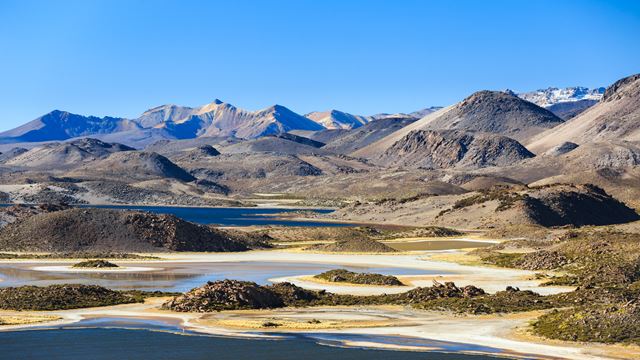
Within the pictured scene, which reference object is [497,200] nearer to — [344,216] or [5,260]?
[344,216]

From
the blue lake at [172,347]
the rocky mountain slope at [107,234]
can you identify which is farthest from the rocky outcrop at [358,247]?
the blue lake at [172,347]

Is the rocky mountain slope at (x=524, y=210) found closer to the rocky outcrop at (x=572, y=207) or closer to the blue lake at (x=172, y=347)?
the rocky outcrop at (x=572, y=207)

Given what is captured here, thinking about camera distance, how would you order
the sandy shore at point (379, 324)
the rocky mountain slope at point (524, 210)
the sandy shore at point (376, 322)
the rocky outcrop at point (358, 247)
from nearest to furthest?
the sandy shore at point (379, 324) → the sandy shore at point (376, 322) → the rocky outcrop at point (358, 247) → the rocky mountain slope at point (524, 210)

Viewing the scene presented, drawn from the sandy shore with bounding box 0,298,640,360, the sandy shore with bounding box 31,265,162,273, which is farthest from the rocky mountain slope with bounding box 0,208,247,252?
the sandy shore with bounding box 0,298,640,360

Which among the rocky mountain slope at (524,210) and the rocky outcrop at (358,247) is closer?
the rocky outcrop at (358,247)

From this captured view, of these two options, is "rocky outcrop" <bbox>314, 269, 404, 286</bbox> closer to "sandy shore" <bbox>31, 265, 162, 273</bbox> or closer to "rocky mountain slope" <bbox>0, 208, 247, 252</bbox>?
"sandy shore" <bbox>31, 265, 162, 273</bbox>

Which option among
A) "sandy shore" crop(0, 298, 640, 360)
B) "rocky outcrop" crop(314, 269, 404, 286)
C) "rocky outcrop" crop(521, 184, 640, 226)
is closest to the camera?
"sandy shore" crop(0, 298, 640, 360)

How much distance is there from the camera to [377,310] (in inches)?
2114

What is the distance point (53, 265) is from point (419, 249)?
43.1m

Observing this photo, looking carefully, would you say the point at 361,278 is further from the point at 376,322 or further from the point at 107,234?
the point at 107,234

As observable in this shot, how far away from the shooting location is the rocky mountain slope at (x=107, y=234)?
99188 millimetres

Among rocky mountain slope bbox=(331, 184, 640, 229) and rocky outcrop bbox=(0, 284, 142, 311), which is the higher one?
rocky mountain slope bbox=(331, 184, 640, 229)

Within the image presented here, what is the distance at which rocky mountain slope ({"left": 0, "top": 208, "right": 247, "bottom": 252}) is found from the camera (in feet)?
325

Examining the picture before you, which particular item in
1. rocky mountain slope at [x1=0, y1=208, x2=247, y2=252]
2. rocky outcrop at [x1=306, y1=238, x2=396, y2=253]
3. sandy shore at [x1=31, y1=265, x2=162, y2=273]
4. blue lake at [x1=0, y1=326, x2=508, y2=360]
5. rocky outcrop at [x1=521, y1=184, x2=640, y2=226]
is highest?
rocky outcrop at [x1=521, y1=184, x2=640, y2=226]
